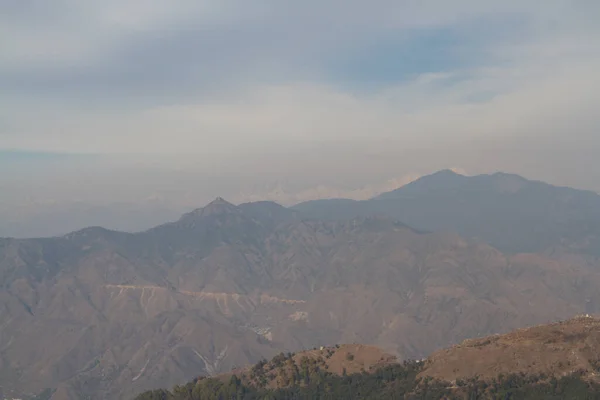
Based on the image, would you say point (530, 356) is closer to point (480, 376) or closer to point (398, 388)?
point (480, 376)

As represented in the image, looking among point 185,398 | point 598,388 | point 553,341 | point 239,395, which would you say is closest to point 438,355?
point 553,341

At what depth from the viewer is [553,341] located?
6654 inches

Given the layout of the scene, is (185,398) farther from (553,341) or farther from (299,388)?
(553,341)

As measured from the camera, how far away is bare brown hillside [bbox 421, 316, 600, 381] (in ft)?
513

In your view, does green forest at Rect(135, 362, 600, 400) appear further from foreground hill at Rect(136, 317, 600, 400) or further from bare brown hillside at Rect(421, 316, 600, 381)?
bare brown hillside at Rect(421, 316, 600, 381)

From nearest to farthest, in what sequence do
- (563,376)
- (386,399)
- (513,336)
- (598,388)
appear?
(598,388) < (563,376) < (386,399) < (513,336)

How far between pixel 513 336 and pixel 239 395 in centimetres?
8918

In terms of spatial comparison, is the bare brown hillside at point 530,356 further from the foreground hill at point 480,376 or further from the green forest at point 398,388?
the green forest at point 398,388

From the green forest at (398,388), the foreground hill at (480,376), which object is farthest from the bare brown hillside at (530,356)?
the green forest at (398,388)

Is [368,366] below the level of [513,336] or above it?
below

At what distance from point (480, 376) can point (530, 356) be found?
15651mm

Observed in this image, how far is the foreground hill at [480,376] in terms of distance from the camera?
148625mm

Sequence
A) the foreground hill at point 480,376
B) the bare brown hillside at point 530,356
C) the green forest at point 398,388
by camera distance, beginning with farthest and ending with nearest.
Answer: the bare brown hillside at point 530,356 < the foreground hill at point 480,376 < the green forest at point 398,388

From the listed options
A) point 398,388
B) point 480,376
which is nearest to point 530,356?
point 480,376
